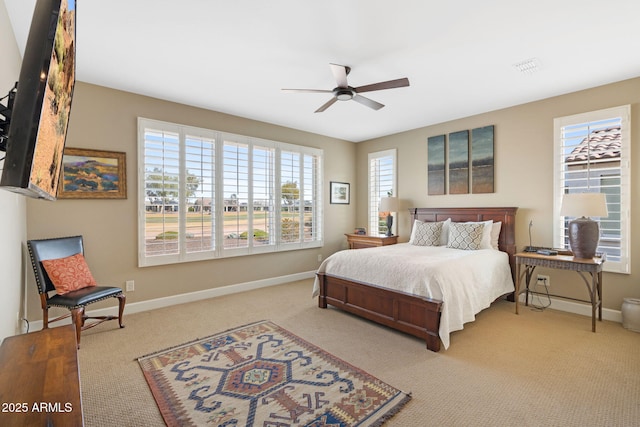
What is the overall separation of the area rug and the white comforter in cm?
97

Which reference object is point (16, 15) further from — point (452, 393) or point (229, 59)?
point (452, 393)

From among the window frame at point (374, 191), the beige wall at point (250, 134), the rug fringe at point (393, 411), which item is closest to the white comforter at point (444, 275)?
the rug fringe at point (393, 411)

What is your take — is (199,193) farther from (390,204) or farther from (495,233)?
(495,233)

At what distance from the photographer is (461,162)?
4.78m

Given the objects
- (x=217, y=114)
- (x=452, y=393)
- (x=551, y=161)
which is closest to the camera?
(x=452, y=393)

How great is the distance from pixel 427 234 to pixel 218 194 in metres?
3.20

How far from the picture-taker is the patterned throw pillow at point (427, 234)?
14.8ft

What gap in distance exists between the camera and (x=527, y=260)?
357 cm

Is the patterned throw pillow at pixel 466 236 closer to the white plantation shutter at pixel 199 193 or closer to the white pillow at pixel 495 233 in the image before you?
the white pillow at pixel 495 233

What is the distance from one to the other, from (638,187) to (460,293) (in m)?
2.43

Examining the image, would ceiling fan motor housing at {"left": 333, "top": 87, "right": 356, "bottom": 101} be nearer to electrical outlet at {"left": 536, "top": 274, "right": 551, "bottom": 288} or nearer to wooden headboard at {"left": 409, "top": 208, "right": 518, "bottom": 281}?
wooden headboard at {"left": 409, "top": 208, "right": 518, "bottom": 281}

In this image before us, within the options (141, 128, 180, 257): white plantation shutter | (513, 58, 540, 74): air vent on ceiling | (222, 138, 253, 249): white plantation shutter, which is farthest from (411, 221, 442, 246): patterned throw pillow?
(141, 128, 180, 257): white plantation shutter


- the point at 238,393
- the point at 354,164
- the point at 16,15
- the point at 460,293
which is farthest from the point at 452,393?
the point at 354,164

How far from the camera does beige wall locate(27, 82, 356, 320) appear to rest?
131 inches
